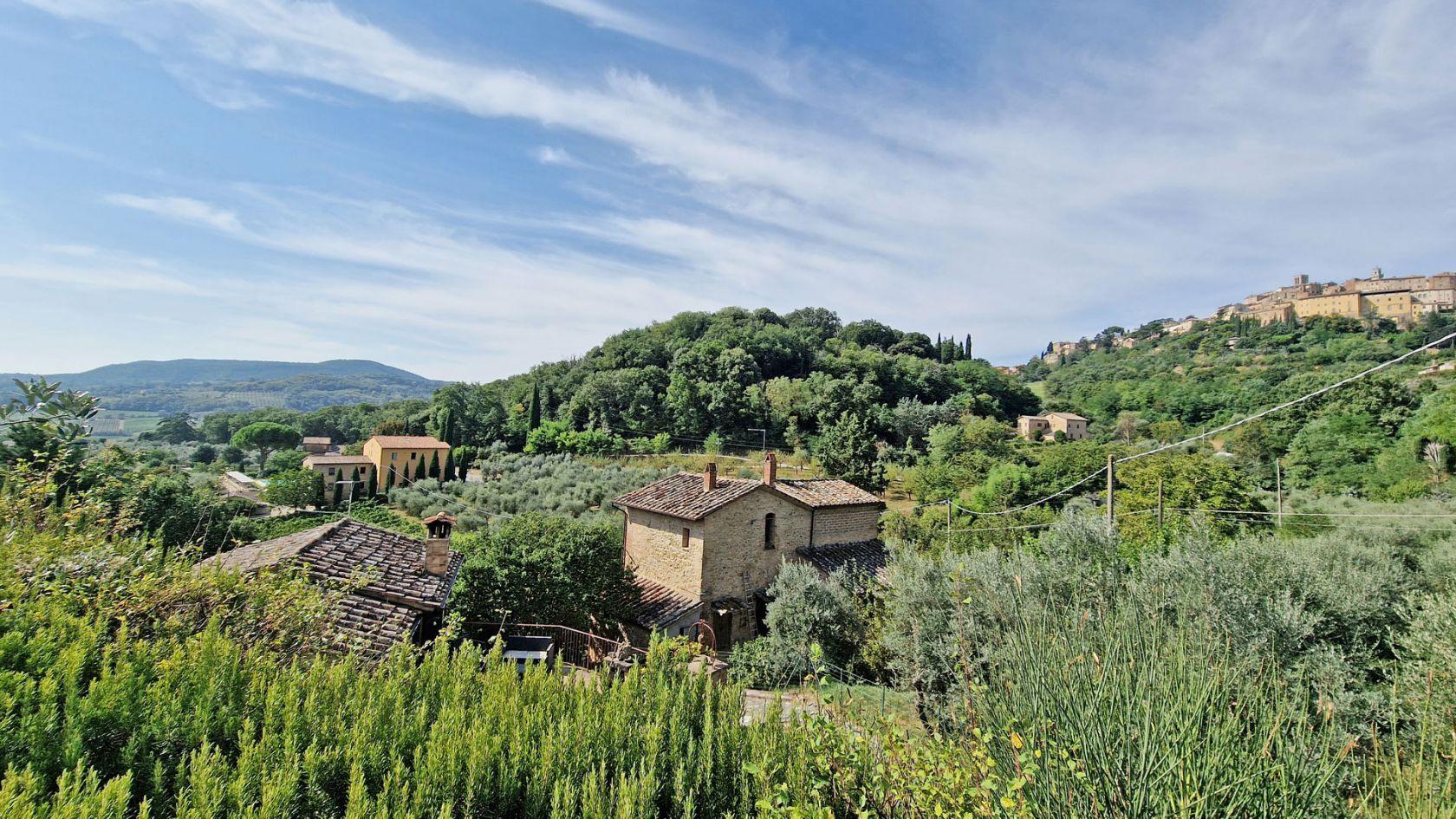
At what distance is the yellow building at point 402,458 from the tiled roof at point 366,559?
3694 cm

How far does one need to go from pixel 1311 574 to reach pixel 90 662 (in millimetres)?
13926

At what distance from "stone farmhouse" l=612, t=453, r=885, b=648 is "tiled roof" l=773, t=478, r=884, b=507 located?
7 centimetres

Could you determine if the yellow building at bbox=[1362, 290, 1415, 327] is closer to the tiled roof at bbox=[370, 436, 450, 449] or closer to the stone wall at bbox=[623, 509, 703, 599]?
the stone wall at bbox=[623, 509, 703, 599]

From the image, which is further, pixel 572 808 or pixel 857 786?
pixel 857 786

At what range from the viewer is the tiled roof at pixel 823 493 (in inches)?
817

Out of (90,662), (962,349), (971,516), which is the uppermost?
(962,349)

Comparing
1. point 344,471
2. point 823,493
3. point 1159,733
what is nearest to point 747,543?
point 823,493

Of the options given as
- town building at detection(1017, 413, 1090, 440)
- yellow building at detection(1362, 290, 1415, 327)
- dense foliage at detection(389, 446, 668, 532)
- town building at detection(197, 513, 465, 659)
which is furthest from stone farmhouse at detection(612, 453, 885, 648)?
yellow building at detection(1362, 290, 1415, 327)

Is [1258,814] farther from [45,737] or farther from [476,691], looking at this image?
[45,737]

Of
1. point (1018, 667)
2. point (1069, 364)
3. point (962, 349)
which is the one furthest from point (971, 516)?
point (1069, 364)

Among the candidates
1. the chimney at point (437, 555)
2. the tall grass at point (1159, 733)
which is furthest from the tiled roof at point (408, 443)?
the tall grass at point (1159, 733)

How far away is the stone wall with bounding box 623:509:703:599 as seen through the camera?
1777cm

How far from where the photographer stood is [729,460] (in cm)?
4516

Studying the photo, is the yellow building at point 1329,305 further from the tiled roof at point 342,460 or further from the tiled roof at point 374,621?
the tiled roof at point 342,460
